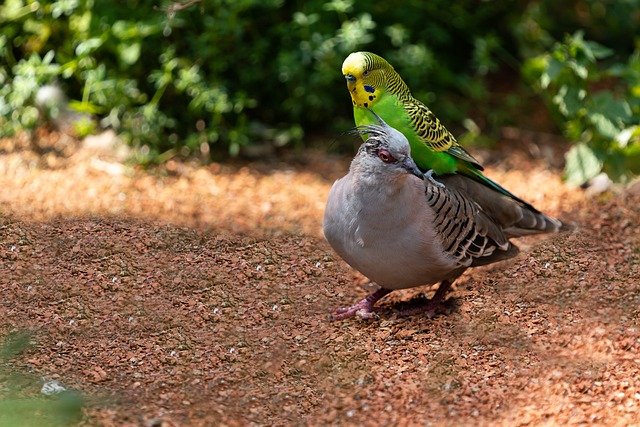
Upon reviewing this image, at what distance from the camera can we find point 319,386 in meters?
4.02

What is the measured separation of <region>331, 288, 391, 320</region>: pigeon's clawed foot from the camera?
187 inches

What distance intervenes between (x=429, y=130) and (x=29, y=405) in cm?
276

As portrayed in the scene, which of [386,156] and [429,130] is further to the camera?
[429,130]

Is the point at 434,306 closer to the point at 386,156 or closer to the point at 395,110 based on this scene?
the point at 386,156

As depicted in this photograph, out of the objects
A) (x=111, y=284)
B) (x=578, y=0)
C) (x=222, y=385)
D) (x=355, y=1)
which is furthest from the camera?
(x=578, y=0)

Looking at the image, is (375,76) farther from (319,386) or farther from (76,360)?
(76,360)

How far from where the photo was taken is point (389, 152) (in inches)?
167

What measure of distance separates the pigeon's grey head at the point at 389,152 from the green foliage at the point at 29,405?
1931 millimetres

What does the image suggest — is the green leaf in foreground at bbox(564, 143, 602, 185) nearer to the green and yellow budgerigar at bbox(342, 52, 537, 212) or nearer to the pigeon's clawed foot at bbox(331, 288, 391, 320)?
the green and yellow budgerigar at bbox(342, 52, 537, 212)

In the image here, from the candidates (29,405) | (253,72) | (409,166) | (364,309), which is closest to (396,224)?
(409,166)

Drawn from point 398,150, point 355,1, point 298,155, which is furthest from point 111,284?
point 355,1

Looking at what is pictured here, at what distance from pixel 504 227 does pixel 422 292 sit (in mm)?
695

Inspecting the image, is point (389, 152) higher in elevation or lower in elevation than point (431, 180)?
higher

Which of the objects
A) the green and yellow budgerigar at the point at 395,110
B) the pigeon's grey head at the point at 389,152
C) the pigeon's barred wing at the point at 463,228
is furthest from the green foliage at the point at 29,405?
the green and yellow budgerigar at the point at 395,110
